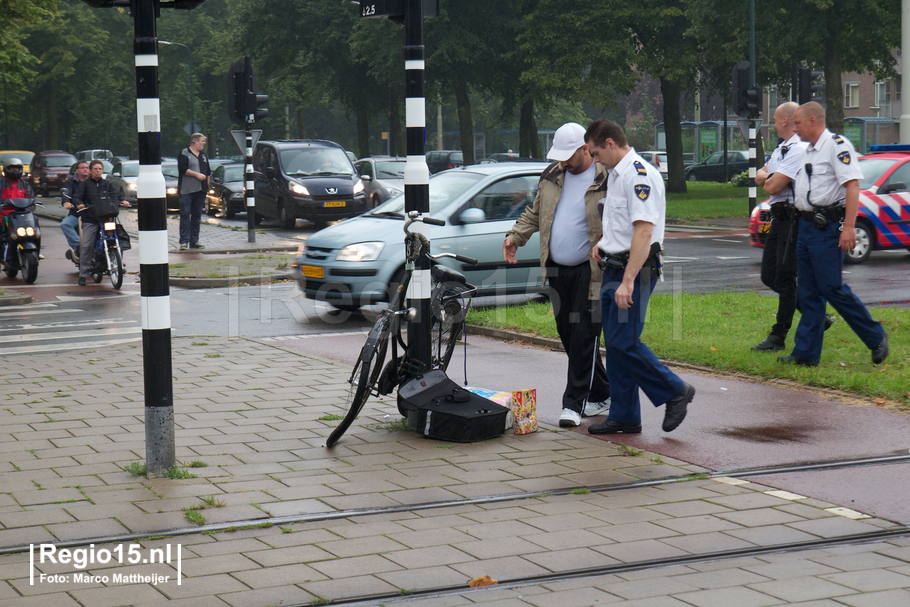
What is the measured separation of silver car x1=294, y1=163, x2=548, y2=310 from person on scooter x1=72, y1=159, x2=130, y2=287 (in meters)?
4.97

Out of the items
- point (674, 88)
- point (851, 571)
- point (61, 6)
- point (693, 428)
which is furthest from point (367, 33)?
point (851, 571)

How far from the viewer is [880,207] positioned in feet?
52.3

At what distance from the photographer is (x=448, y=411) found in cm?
Answer: 623

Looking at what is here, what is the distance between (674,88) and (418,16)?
30769 mm

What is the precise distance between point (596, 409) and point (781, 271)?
2.66 metres

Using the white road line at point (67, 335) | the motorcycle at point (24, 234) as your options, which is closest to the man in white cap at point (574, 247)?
the white road line at point (67, 335)

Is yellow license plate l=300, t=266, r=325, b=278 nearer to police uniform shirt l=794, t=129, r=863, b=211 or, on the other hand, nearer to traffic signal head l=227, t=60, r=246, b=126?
police uniform shirt l=794, t=129, r=863, b=211

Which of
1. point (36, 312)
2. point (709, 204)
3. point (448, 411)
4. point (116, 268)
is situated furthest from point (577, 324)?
point (709, 204)

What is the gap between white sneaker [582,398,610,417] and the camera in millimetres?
6957

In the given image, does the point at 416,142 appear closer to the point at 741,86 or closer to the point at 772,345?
the point at 772,345

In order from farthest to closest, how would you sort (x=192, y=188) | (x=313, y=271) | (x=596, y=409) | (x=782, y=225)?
1. (x=192, y=188)
2. (x=313, y=271)
3. (x=782, y=225)
4. (x=596, y=409)

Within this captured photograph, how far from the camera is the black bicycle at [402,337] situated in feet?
20.0

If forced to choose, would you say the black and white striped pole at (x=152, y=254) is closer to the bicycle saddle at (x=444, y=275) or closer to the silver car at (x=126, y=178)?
the bicycle saddle at (x=444, y=275)

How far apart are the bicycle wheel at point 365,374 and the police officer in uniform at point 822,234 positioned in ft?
11.4
